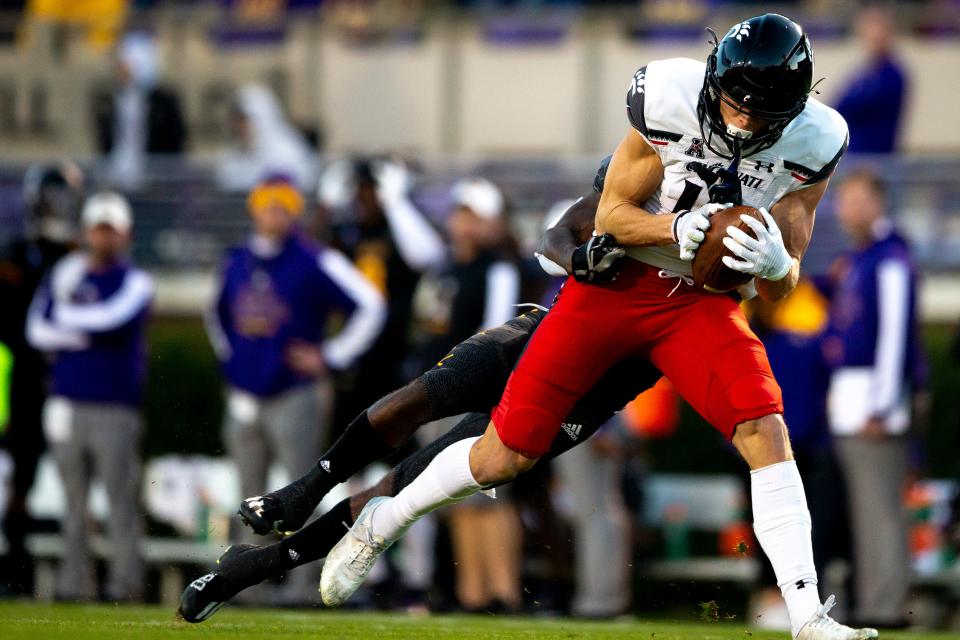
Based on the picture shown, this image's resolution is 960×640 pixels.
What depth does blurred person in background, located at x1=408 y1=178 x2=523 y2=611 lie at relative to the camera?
8.98 meters

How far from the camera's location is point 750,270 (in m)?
5.42

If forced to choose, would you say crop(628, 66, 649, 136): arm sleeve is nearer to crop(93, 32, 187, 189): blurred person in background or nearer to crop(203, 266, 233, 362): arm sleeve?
crop(203, 266, 233, 362): arm sleeve

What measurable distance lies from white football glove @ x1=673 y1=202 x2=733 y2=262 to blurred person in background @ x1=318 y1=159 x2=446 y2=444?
4270 mm

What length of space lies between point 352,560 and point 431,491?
375mm

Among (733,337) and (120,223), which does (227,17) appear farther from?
(733,337)

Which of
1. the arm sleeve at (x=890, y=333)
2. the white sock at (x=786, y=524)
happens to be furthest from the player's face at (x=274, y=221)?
the white sock at (x=786, y=524)

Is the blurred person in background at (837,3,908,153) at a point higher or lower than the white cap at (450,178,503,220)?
higher

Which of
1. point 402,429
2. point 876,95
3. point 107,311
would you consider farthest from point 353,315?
point 876,95

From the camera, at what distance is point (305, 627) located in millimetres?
6535

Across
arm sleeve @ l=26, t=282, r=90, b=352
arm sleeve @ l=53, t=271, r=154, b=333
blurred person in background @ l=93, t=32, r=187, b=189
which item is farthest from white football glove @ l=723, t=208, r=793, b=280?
blurred person in background @ l=93, t=32, r=187, b=189

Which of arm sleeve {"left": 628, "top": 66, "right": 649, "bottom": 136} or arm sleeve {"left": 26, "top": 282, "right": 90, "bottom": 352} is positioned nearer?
arm sleeve {"left": 628, "top": 66, "right": 649, "bottom": 136}

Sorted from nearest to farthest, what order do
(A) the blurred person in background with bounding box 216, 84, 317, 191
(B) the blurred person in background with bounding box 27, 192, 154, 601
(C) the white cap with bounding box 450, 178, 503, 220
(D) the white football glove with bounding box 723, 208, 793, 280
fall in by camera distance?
(D) the white football glove with bounding box 723, 208, 793, 280
(C) the white cap with bounding box 450, 178, 503, 220
(B) the blurred person in background with bounding box 27, 192, 154, 601
(A) the blurred person in background with bounding box 216, 84, 317, 191

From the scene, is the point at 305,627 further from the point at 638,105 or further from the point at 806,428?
the point at 806,428

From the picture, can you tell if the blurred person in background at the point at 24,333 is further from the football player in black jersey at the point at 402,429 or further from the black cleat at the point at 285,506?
the black cleat at the point at 285,506
